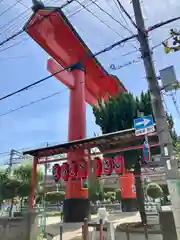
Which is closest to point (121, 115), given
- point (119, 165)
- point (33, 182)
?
point (119, 165)

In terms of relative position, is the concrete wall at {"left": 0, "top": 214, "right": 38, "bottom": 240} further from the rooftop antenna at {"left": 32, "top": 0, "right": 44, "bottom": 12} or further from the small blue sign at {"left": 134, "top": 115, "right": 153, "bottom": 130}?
the rooftop antenna at {"left": 32, "top": 0, "right": 44, "bottom": 12}

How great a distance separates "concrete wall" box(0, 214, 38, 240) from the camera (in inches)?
279

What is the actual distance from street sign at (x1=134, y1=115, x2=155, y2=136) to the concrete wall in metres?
4.98

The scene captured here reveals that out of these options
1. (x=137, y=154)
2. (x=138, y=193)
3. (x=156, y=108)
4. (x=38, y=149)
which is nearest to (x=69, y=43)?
(x=38, y=149)

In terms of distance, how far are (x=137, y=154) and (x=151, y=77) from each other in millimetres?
5583

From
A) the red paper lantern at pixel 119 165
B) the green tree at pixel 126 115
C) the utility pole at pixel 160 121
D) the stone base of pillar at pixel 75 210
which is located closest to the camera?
the utility pole at pixel 160 121

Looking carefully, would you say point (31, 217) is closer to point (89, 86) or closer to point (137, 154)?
point (137, 154)

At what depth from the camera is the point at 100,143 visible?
9844 millimetres

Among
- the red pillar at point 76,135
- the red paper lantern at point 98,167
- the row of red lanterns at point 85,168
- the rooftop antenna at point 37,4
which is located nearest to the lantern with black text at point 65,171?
the row of red lanterns at point 85,168

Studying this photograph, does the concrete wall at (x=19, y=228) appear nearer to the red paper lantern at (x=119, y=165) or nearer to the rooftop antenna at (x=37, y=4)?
the red paper lantern at (x=119, y=165)

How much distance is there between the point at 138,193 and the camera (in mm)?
9516

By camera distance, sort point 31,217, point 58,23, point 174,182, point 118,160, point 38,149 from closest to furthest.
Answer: point 174,182
point 31,217
point 118,160
point 38,149
point 58,23

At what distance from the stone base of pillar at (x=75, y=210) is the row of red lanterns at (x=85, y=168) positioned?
2.46 m

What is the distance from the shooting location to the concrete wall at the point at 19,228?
7090 mm
